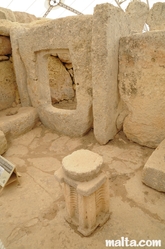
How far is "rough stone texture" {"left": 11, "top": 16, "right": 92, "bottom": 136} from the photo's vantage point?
110 inches

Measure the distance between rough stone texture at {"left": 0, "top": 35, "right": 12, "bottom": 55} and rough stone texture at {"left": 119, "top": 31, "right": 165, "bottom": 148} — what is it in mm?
2686

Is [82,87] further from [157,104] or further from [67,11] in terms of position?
[67,11]

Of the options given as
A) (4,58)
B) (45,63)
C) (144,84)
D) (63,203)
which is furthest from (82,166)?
(4,58)

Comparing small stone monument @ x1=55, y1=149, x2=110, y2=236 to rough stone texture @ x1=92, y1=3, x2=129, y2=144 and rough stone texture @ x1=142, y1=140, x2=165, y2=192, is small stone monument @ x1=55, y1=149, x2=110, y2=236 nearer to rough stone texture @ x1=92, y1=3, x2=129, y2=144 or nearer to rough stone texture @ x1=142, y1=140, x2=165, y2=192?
rough stone texture @ x1=142, y1=140, x2=165, y2=192

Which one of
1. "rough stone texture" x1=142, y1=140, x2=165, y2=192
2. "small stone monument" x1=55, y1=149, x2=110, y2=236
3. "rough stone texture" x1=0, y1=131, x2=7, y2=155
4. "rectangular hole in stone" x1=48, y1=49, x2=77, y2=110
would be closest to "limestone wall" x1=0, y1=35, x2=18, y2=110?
"rectangular hole in stone" x1=48, y1=49, x2=77, y2=110

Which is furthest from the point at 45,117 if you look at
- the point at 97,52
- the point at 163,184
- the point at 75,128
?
the point at 163,184

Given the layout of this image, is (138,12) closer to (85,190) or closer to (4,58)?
(4,58)

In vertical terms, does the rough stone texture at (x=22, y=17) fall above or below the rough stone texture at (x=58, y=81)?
above

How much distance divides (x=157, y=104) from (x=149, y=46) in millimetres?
801

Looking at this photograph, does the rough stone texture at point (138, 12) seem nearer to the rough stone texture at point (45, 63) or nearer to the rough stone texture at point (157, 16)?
the rough stone texture at point (157, 16)

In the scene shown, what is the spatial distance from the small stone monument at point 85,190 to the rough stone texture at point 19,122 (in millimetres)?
2029

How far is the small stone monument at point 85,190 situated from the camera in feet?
5.29

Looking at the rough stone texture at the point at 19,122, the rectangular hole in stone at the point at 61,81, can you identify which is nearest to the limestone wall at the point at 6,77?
the rough stone texture at the point at 19,122

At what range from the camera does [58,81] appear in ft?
16.7
